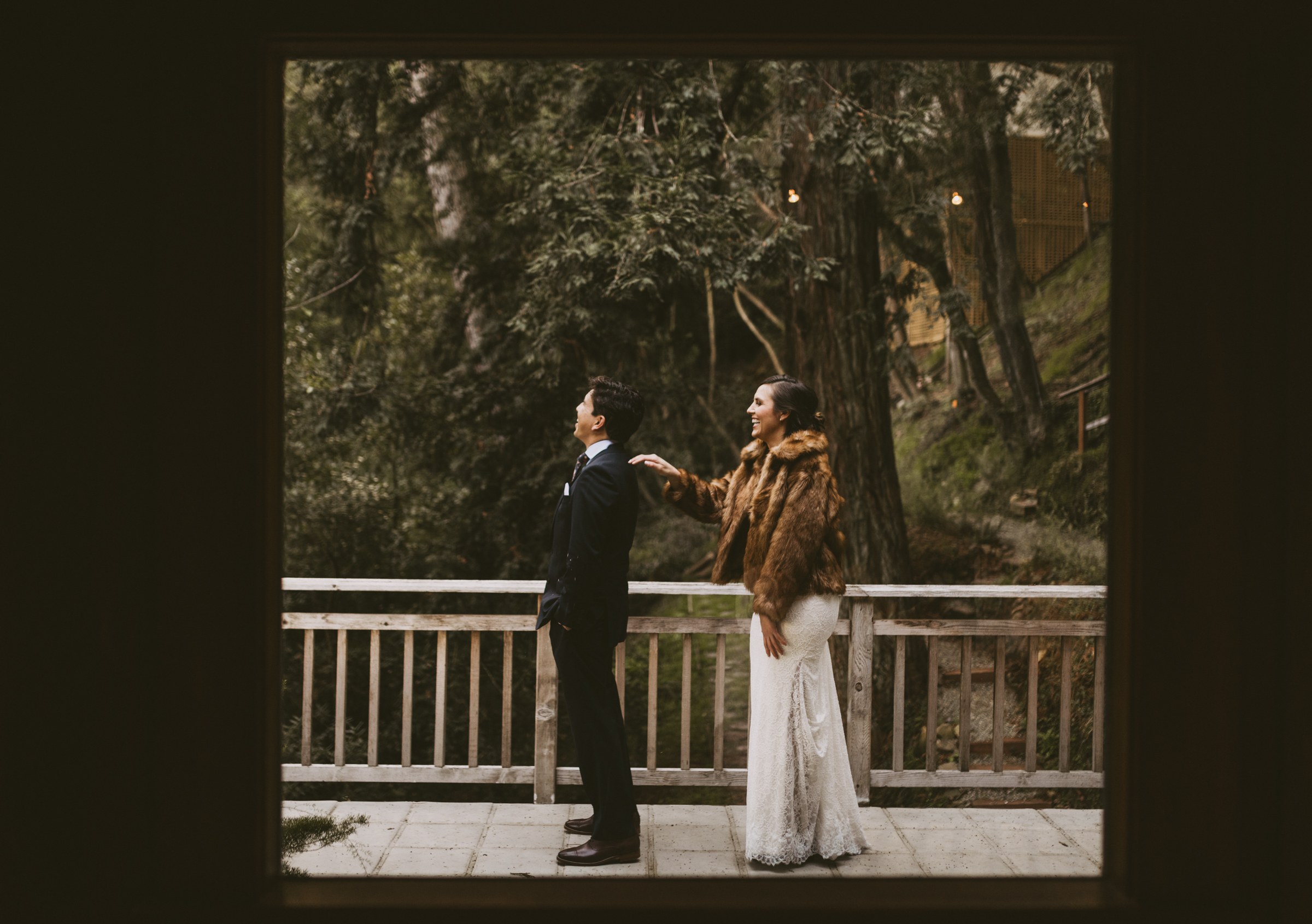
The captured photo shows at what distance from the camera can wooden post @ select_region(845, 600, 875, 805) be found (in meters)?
4.06

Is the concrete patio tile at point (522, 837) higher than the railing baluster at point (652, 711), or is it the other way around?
the railing baluster at point (652, 711)

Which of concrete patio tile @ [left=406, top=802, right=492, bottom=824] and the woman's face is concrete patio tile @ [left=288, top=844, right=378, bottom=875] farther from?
the woman's face

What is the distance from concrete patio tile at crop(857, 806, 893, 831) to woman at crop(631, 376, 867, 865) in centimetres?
47

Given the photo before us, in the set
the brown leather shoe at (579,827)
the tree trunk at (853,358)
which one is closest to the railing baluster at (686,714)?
the brown leather shoe at (579,827)

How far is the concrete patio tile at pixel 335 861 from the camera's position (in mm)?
3426

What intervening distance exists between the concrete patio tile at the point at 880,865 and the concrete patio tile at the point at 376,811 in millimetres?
1866

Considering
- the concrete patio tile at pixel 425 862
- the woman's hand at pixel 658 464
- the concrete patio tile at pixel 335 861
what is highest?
the woman's hand at pixel 658 464

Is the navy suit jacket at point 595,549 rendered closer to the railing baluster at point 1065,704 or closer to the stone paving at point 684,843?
the stone paving at point 684,843

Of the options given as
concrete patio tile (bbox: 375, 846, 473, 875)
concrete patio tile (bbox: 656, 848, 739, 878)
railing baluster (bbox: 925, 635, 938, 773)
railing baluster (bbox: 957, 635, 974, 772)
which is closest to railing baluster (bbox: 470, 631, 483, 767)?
concrete patio tile (bbox: 375, 846, 473, 875)

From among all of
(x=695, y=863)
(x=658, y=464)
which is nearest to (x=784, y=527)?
(x=658, y=464)

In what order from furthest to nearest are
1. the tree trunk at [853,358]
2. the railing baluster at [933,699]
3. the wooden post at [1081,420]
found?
the wooden post at [1081,420] < the tree trunk at [853,358] < the railing baluster at [933,699]

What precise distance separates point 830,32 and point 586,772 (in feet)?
9.00

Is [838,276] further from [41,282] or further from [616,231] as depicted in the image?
[41,282]

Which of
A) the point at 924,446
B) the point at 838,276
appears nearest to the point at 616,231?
the point at 838,276
